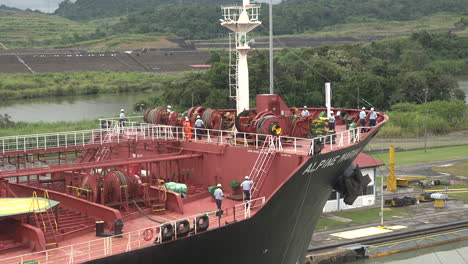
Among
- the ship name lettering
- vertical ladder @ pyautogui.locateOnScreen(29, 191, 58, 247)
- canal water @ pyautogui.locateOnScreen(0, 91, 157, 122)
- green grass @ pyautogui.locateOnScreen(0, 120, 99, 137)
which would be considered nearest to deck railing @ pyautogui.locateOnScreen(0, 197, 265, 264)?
vertical ladder @ pyautogui.locateOnScreen(29, 191, 58, 247)

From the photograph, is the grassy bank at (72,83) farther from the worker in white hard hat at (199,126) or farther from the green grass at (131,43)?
the worker in white hard hat at (199,126)

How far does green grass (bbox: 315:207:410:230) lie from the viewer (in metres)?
37.5

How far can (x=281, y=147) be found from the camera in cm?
2083

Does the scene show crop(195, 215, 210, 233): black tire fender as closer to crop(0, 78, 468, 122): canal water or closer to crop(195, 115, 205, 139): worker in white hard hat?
crop(195, 115, 205, 139): worker in white hard hat

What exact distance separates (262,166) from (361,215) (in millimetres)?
20402

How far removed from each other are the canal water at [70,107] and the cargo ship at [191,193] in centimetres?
5414

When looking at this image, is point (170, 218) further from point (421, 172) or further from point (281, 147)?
point (421, 172)

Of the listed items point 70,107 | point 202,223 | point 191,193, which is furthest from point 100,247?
point 70,107

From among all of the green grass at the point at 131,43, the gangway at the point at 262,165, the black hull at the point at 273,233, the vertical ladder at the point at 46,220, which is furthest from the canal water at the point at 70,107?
the vertical ladder at the point at 46,220

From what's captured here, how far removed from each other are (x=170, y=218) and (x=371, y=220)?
70.5ft

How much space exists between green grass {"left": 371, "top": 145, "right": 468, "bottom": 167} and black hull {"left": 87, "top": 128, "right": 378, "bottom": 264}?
34.7m

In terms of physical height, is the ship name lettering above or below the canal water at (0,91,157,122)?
above

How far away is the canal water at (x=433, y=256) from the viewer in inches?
1306

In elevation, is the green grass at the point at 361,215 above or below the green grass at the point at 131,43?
below
